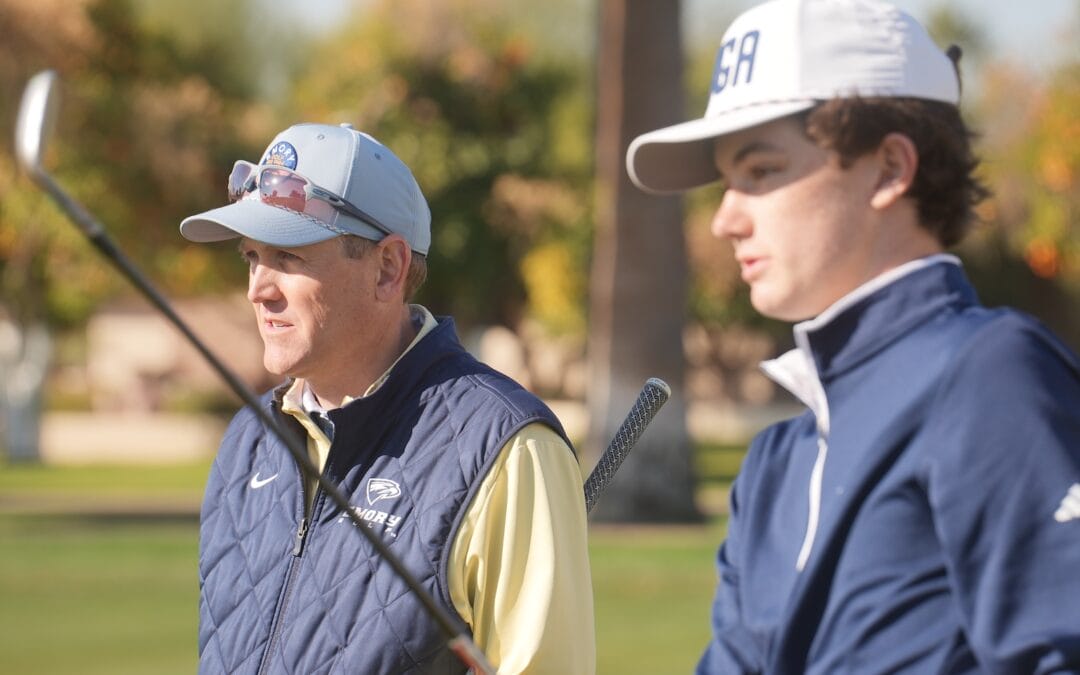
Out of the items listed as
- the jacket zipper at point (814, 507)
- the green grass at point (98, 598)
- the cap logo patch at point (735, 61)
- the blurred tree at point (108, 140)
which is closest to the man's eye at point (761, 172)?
the cap logo patch at point (735, 61)

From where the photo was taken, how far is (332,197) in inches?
133

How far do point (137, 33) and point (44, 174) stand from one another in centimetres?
2477

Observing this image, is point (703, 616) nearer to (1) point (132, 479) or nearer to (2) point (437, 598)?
(2) point (437, 598)

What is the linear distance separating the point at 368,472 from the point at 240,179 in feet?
2.23

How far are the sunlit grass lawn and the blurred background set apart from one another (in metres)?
0.05

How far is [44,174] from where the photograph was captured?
2166 millimetres

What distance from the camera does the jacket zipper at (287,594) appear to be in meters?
3.26

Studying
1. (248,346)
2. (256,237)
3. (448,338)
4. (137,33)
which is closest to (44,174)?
(256,237)

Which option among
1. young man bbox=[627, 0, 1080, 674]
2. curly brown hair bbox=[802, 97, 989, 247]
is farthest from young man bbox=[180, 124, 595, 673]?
curly brown hair bbox=[802, 97, 989, 247]

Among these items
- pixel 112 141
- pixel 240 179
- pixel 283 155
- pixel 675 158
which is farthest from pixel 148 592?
pixel 112 141

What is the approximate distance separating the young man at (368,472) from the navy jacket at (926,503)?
601mm

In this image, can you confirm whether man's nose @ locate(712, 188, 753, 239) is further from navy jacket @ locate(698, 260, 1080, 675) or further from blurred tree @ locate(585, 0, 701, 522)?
blurred tree @ locate(585, 0, 701, 522)

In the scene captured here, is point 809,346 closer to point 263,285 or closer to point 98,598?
point 263,285

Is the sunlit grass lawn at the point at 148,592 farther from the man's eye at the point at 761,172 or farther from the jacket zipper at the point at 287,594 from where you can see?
the man's eye at the point at 761,172
